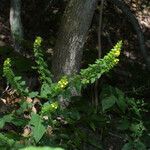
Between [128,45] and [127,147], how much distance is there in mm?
4926

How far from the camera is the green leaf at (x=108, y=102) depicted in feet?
13.3

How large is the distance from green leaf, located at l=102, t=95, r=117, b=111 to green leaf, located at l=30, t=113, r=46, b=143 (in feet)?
2.45

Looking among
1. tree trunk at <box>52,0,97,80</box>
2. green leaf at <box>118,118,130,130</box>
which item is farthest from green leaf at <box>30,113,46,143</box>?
tree trunk at <box>52,0,97,80</box>

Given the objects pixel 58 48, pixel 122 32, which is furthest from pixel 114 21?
pixel 58 48

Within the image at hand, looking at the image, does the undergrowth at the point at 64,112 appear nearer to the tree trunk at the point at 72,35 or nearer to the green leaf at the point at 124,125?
the green leaf at the point at 124,125

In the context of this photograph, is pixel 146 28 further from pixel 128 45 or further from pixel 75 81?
pixel 75 81

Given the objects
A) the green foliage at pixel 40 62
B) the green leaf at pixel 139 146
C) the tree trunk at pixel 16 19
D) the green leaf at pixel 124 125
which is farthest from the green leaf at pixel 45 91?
the tree trunk at pixel 16 19

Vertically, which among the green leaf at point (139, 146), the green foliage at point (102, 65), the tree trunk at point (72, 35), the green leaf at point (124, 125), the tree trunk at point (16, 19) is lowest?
the green leaf at point (139, 146)

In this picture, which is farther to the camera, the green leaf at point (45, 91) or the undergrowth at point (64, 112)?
the green leaf at point (45, 91)

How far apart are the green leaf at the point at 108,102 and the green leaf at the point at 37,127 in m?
0.75

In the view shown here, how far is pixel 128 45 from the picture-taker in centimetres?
868

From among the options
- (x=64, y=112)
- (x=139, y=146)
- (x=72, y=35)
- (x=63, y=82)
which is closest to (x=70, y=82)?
(x=63, y=82)

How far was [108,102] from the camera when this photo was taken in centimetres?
408

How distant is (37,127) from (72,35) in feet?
6.62
